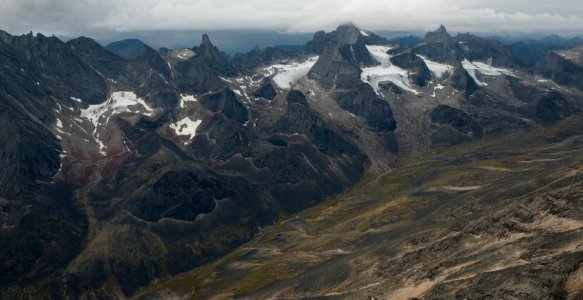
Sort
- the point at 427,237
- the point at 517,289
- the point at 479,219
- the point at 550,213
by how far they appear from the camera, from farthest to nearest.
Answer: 1. the point at 427,237
2. the point at 479,219
3. the point at 550,213
4. the point at 517,289

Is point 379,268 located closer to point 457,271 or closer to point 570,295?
point 457,271

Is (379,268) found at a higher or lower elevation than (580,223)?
lower

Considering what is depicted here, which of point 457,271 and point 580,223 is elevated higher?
point 580,223

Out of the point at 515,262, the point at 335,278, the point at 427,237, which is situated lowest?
the point at 335,278

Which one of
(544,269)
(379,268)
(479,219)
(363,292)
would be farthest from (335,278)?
(544,269)

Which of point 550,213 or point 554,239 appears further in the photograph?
point 550,213

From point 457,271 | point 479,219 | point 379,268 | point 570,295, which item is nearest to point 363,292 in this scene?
point 379,268

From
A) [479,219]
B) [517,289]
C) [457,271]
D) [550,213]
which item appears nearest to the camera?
[517,289]

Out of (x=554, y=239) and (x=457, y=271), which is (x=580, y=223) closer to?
(x=554, y=239)

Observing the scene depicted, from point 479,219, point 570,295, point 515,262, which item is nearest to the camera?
point 570,295
